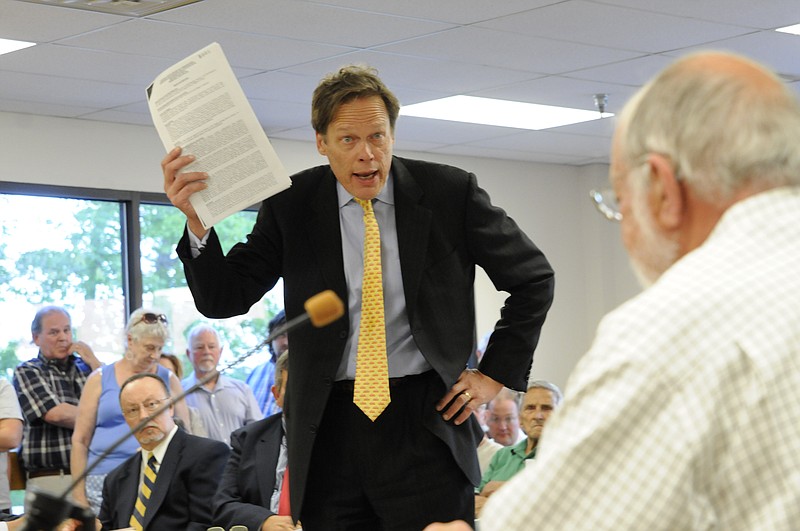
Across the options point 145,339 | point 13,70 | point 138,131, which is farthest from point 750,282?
point 138,131

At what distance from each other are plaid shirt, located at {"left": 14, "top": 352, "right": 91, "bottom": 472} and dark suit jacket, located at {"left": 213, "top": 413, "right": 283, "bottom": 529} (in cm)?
224

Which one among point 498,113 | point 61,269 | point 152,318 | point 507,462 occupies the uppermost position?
point 498,113

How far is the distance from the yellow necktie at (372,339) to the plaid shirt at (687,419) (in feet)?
4.69

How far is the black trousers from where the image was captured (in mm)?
2627

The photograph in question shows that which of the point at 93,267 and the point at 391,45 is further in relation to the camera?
the point at 93,267

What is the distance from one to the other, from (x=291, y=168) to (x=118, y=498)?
181 inches

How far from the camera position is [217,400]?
278 inches

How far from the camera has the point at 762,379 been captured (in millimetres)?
1105

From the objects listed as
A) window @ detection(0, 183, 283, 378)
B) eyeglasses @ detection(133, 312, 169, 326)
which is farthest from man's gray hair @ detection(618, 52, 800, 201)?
window @ detection(0, 183, 283, 378)

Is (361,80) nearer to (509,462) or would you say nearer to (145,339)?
(509,462)

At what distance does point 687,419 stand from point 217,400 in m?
6.13

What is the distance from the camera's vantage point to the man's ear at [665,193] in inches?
48.2

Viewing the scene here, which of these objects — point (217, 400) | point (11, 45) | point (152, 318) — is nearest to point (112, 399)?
point (152, 318)

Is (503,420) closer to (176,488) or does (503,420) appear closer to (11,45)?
(176,488)
